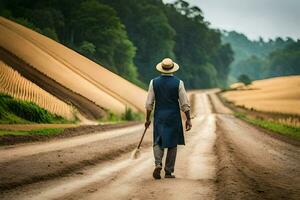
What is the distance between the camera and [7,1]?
250ft

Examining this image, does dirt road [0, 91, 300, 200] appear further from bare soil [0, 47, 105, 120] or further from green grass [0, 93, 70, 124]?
bare soil [0, 47, 105, 120]

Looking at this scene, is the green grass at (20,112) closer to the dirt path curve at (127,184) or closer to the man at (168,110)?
the dirt path curve at (127,184)

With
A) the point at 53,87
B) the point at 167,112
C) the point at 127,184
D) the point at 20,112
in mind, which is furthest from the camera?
the point at 53,87

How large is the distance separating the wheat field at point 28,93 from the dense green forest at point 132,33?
118 ft

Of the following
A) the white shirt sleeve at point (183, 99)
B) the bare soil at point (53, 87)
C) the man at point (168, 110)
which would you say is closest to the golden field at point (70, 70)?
the bare soil at point (53, 87)

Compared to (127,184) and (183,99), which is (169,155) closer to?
(183,99)

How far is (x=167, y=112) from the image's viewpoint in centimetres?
999

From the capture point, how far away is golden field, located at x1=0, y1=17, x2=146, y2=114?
1465 inches

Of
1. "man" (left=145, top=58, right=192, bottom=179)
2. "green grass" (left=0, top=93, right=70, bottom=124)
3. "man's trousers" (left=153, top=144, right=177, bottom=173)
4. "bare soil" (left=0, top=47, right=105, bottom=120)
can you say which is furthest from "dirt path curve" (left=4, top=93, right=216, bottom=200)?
"bare soil" (left=0, top=47, right=105, bottom=120)

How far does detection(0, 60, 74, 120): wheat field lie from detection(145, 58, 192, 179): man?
1603 centimetres

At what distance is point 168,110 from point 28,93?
18107 mm

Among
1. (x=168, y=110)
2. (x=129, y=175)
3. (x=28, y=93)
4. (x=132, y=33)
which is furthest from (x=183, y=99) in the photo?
(x=132, y=33)

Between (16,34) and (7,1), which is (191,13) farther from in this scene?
(16,34)

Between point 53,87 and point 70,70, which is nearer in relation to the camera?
point 53,87
